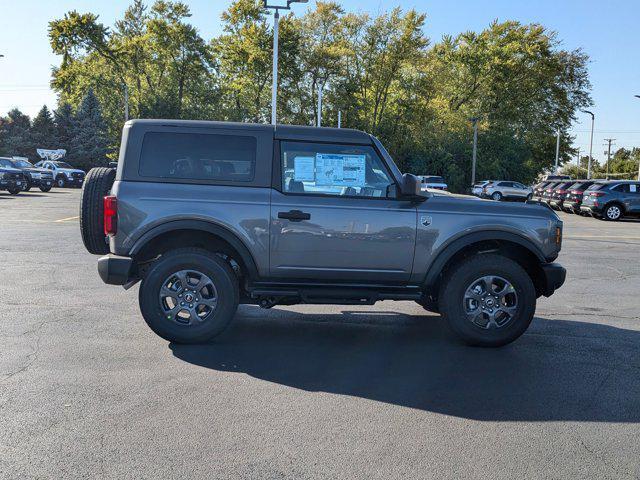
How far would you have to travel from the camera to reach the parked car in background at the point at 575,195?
27041 mm

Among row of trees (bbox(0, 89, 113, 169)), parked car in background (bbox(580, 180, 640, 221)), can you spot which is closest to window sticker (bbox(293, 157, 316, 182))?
parked car in background (bbox(580, 180, 640, 221))

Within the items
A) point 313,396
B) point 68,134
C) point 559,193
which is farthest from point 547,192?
point 68,134

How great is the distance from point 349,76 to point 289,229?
2050 inches

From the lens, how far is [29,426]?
381 cm

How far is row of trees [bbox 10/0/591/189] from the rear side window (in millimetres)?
47865

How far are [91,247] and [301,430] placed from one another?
3238 millimetres

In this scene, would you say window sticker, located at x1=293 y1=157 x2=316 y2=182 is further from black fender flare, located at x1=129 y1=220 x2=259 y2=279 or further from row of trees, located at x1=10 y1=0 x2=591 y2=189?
A: row of trees, located at x1=10 y1=0 x2=591 y2=189

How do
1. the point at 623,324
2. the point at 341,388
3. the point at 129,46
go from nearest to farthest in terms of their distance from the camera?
the point at 341,388, the point at 623,324, the point at 129,46

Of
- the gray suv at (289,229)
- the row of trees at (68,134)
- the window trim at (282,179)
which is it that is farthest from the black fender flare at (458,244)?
the row of trees at (68,134)

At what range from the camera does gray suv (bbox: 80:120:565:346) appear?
560 cm

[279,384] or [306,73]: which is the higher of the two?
[306,73]

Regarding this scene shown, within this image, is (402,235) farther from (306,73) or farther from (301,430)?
(306,73)

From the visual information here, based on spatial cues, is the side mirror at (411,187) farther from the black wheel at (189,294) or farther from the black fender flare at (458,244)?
the black wheel at (189,294)

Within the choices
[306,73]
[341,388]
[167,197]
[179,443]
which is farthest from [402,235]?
[306,73]
